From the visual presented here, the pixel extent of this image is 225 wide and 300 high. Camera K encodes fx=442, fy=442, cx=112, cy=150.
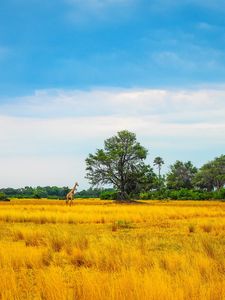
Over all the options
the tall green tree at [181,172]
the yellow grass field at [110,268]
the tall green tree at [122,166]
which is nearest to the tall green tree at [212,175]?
the tall green tree at [181,172]

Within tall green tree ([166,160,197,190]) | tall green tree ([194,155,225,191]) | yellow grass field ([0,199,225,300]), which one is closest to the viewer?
yellow grass field ([0,199,225,300])

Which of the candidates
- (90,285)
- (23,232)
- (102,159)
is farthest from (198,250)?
(102,159)

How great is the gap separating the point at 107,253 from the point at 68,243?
8.57 feet

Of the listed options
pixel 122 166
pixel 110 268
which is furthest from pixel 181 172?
pixel 110 268

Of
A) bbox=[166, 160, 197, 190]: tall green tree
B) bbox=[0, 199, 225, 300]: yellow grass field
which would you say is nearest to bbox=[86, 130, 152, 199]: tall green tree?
bbox=[0, 199, 225, 300]: yellow grass field

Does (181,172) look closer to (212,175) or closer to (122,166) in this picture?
(212,175)

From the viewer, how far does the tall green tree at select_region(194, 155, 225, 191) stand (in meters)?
122

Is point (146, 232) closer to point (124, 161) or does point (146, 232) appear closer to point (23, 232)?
point (23, 232)

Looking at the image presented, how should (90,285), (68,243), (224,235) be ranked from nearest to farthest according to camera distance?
(90,285) < (68,243) < (224,235)

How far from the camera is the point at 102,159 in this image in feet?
210

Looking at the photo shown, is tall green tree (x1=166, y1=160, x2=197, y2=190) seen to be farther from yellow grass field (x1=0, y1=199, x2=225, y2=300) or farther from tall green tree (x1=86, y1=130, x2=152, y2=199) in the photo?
yellow grass field (x1=0, y1=199, x2=225, y2=300)

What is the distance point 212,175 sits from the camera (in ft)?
400

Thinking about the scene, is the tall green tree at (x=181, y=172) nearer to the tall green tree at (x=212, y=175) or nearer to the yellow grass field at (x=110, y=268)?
the tall green tree at (x=212, y=175)

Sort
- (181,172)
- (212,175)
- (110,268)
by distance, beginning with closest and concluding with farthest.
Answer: (110,268)
(212,175)
(181,172)
